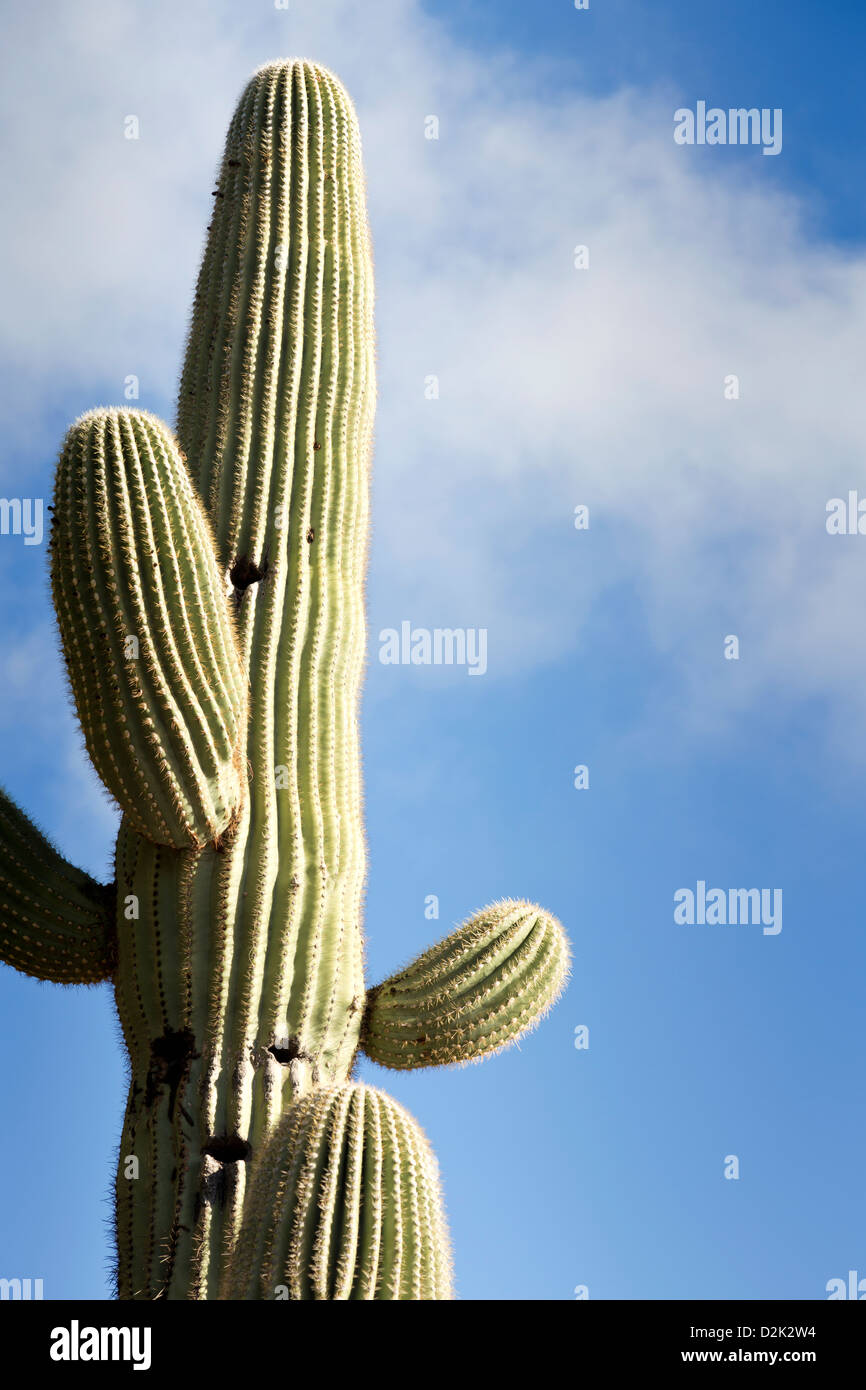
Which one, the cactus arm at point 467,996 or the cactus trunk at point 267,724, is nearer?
the cactus trunk at point 267,724

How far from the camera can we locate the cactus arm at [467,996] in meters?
5.66

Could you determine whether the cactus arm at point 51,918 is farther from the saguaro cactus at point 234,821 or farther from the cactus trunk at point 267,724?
the cactus trunk at point 267,724

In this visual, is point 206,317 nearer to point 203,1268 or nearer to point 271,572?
point 271,572

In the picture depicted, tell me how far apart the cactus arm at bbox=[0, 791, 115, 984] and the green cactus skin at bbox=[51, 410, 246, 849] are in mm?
578

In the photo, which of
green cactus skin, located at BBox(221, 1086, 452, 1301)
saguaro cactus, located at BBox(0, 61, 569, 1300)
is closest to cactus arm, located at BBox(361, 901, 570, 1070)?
saguaro cactus, located at BBox(0, 61, 569, 1300)

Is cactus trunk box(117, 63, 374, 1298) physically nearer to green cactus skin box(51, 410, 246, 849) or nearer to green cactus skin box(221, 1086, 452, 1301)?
green cactus skin box(51, 410, 246, 849)

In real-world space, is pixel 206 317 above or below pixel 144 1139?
above

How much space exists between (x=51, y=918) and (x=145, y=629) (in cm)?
131

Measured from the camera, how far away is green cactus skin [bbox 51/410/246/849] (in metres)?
5.19

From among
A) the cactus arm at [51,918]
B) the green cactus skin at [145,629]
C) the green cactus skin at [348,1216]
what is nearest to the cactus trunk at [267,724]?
the cactus arm at [51,918]

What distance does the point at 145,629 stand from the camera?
5.18 m
